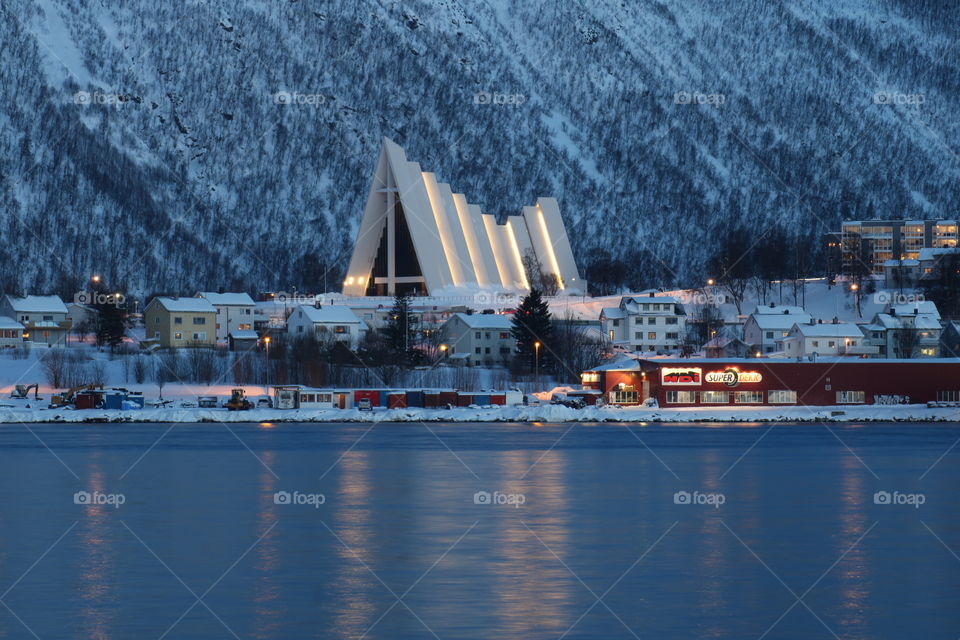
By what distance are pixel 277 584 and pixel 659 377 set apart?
4144 centimetres

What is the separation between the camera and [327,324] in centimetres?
7356

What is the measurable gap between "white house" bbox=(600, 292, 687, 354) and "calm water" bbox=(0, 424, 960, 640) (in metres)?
40.2

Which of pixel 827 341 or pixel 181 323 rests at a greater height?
pixel 181 323

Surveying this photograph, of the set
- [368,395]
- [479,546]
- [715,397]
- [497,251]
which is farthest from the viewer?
[497,251]

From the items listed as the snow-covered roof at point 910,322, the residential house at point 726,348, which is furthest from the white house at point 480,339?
the snow-covered roof at point 910,322

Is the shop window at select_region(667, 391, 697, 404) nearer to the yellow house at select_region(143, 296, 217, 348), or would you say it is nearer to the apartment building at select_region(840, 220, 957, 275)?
the yellow house at select_region(143, 296, 217, 348)

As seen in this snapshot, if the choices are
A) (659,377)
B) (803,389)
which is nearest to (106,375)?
(659,377)

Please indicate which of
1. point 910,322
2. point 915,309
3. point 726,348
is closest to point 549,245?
point 726,348

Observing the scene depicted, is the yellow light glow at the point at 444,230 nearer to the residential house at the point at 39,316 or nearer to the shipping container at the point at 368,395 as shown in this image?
the residential house at the point at 39,316

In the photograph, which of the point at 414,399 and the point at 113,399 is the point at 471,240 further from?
the point at 113,399

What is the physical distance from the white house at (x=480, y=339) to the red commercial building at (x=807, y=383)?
Answer: 14475 mm

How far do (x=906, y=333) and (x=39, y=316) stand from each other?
45.1 meters

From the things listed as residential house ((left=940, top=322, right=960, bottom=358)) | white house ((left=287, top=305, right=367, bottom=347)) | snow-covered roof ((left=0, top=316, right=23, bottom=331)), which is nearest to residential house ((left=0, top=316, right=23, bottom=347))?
snow-covered roof ((left=0, top=316, right=23, bottom=331))

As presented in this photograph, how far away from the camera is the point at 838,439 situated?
142ft
